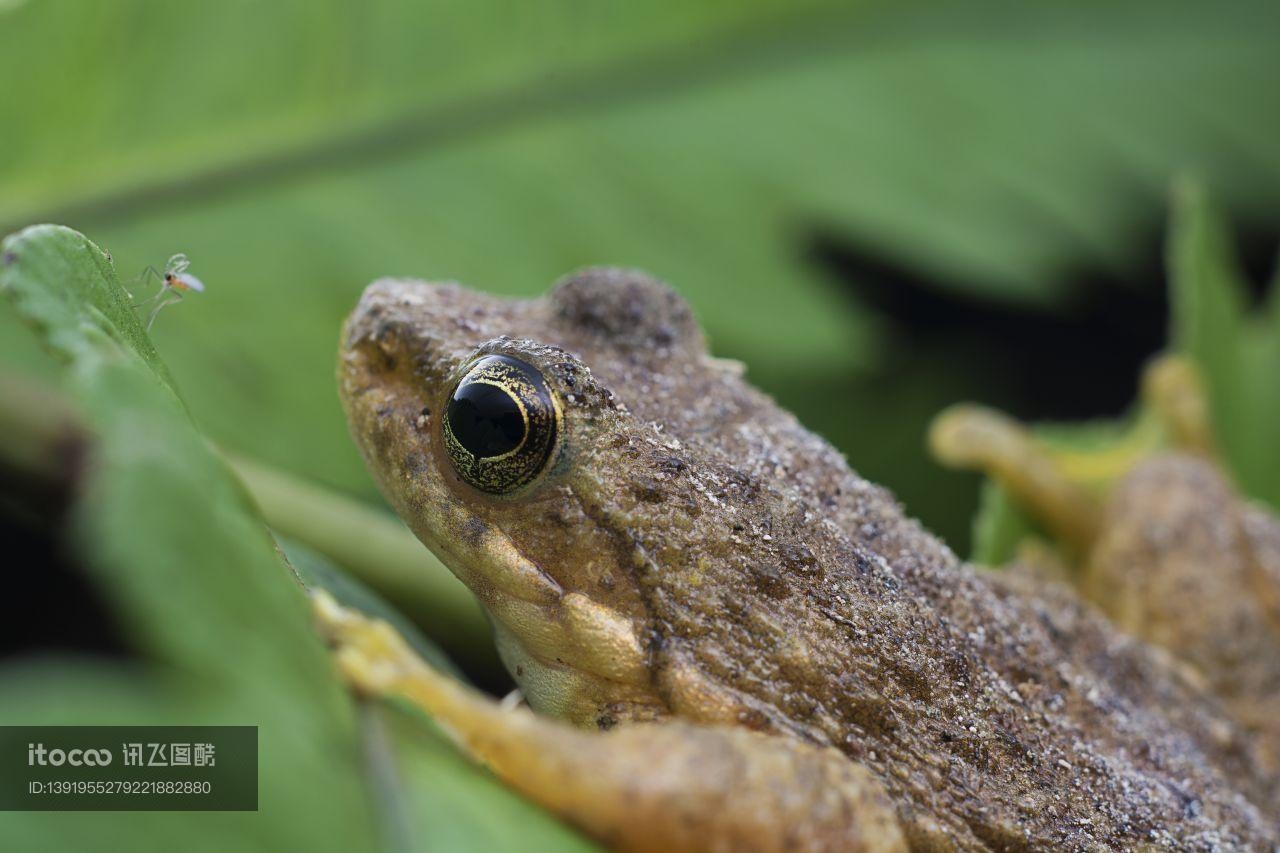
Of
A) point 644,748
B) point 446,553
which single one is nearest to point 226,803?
point 644,748

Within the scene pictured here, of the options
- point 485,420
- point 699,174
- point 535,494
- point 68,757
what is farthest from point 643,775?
point 699,174

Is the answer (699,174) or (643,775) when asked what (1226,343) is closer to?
(699,174)

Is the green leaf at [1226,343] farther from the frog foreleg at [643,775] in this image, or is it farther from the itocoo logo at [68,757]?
the itocoo logo at [68,757]

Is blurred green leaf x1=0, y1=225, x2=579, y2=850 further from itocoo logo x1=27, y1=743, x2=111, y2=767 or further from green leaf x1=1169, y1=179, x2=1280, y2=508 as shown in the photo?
green leaf x1=1169, y1=179, x2=1280, y2=508

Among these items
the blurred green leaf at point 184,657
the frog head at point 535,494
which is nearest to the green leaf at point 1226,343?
the frog head at point 535,494

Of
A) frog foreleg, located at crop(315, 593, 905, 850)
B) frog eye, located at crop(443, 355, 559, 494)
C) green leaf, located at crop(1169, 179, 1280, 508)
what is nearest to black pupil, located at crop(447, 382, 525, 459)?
frog eye, located at crop(443, 355, 559, 494)

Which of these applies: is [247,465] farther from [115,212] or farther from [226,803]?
[226,803]
